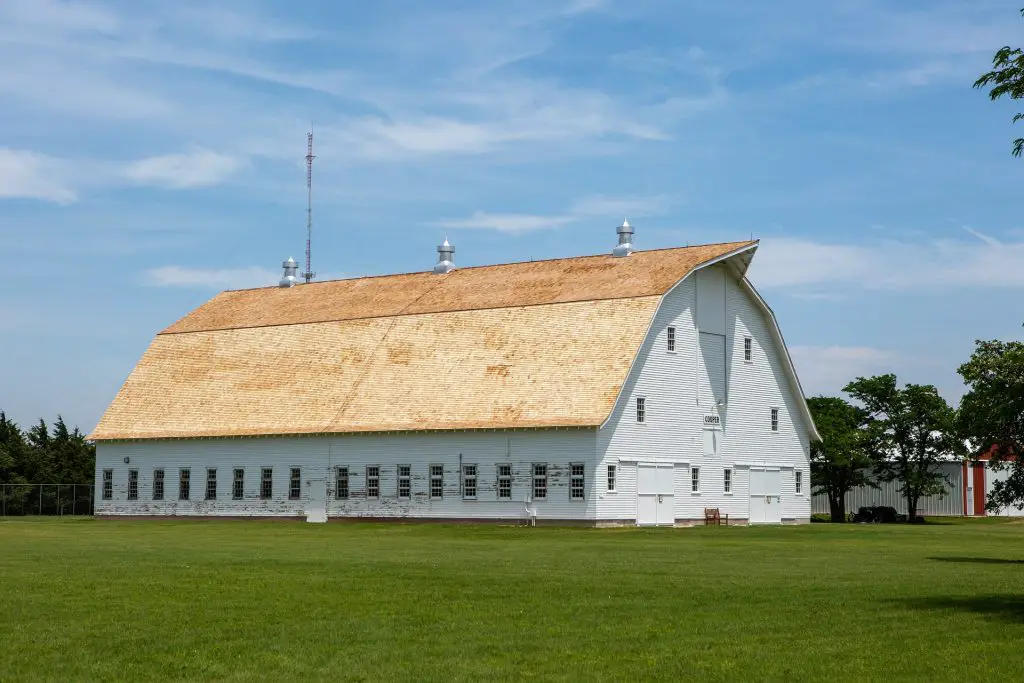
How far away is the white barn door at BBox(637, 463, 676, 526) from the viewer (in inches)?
2029

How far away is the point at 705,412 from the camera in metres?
54.7

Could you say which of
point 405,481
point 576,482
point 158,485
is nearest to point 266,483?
point 158,485

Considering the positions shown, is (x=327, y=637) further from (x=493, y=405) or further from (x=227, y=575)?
(x=493, y=405)

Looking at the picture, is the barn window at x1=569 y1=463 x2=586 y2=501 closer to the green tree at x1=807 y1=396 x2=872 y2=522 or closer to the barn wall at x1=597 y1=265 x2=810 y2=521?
the barn wall at x1=597 y1=265 x2=810 y2=521

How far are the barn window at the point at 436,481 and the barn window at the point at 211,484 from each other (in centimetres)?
1162

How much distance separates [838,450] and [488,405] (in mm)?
23307

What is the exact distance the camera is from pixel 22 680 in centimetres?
1425

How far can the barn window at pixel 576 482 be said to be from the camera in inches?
1973

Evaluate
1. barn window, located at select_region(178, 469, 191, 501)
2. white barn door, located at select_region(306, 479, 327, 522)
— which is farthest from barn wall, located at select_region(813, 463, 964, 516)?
barn window, located at select_region(178, 469, 191, 501)

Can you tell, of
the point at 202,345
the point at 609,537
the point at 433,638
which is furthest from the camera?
the point at 202,345

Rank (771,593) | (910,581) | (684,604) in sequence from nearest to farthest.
A: (684,604)
(771,593)
(910,581)

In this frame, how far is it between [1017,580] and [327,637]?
13747 mm

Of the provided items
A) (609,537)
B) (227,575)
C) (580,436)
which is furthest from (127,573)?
(580,436)

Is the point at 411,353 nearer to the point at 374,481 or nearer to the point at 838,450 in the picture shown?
the point at 374,481
